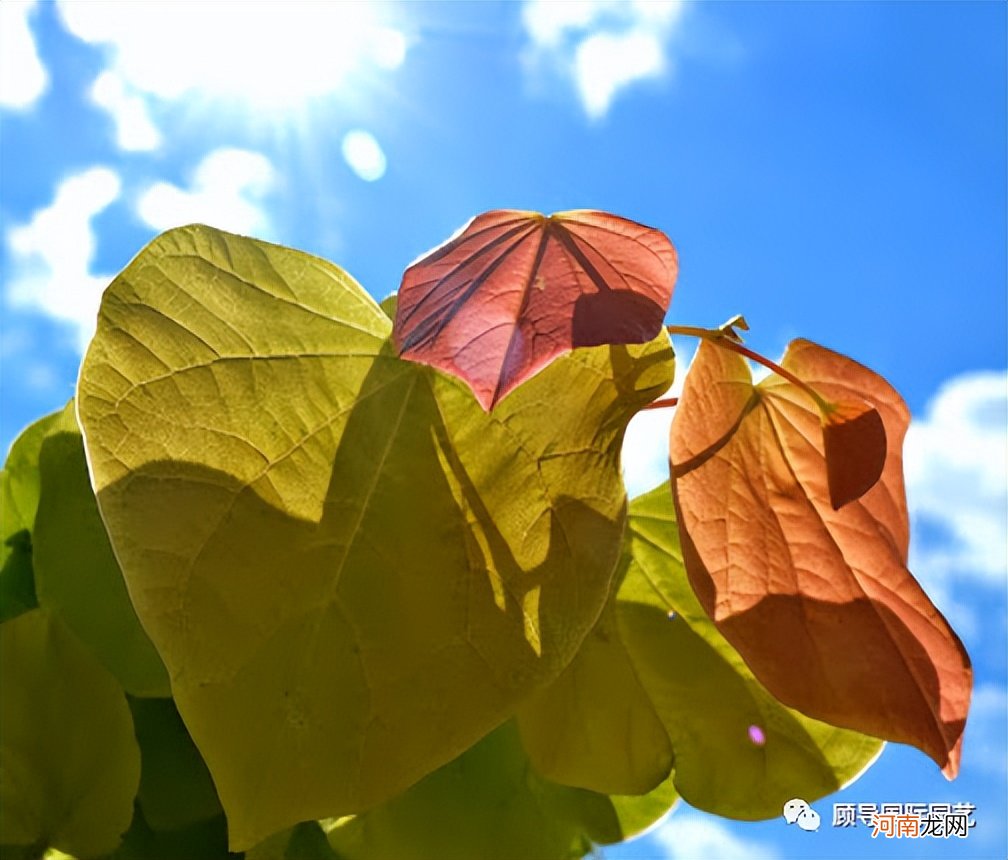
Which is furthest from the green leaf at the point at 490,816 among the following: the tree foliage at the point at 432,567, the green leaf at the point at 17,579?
the green leaf at the point at 17,579

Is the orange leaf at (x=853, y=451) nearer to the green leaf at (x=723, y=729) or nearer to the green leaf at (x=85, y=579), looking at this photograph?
the green leaf at (x=723, y=729)

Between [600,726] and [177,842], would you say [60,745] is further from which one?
[600,726]

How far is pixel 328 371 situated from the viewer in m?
0.24

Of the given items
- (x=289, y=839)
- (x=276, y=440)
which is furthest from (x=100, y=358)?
(x=289, y=839)

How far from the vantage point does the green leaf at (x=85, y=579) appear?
0.89ft

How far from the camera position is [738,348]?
0.24 meters

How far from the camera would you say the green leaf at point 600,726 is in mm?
272

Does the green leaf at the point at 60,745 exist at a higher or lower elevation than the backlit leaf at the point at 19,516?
lower

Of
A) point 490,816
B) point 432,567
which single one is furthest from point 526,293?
point 490,816

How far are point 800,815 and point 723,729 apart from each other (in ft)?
0.16

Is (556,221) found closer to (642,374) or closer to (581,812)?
(642,374)

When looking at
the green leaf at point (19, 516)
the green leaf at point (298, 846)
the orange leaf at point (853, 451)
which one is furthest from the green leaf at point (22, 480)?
the orange leaf at point (853, 451)

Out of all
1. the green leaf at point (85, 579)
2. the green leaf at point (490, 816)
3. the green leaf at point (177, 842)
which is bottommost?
the green leaf at point (177, 842)

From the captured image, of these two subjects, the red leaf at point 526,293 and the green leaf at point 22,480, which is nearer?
the red leaf at point 526,293
